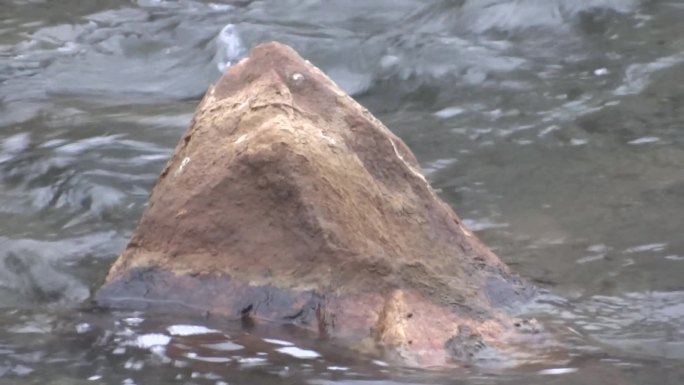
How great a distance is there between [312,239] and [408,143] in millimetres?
2314

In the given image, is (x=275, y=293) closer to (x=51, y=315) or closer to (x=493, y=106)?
(x=51, y=315)

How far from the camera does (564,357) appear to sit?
128 inches

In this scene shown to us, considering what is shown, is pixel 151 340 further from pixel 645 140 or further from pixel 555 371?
pixel 645 140

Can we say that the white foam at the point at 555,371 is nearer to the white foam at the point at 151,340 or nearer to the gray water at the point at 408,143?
the gray water at the point at 408,143

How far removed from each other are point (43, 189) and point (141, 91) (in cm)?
200

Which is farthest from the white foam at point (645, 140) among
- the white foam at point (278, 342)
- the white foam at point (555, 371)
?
the white foam at point (278, 342)

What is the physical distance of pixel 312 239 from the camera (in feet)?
11.5

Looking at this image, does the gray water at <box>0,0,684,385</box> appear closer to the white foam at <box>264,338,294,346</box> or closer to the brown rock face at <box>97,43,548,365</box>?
the white foam at <box>264,338,294,346</box>

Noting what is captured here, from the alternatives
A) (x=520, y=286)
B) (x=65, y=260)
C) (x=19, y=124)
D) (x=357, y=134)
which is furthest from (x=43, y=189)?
(x=520, y=286)

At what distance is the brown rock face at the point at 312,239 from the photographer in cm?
342

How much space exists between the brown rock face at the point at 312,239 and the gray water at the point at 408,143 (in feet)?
0.44

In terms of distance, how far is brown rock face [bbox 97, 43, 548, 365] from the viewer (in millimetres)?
3420

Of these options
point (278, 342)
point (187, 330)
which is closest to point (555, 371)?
point (278, 342)

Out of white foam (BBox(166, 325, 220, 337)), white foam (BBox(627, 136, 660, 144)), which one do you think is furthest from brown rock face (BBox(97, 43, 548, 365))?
white foam (BBox(627, 136, 660, 144))
